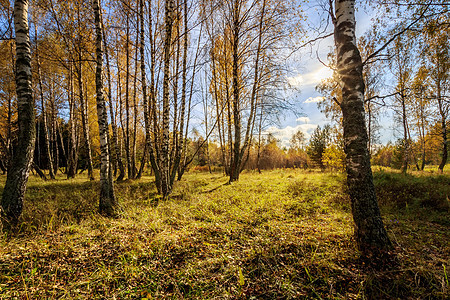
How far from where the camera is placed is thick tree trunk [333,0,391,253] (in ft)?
8.70

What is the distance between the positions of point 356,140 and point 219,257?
9.20 ft

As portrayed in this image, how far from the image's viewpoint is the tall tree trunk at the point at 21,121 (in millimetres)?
3713

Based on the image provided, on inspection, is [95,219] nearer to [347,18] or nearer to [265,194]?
[265,194]

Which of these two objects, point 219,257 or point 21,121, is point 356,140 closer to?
point 219,257

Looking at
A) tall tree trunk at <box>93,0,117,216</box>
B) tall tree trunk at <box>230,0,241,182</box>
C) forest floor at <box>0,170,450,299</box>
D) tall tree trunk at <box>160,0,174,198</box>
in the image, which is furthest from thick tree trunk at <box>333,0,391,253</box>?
tall tree trunk at <box>230,0,241,182</box>

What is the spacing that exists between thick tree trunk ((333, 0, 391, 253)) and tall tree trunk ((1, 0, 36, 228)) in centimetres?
648

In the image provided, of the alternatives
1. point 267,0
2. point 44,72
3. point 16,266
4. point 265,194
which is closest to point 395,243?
point 265,194

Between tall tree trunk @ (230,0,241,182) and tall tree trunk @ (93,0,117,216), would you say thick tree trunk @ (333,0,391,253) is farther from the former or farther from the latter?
tall tree trunk @ (230,0,241,182)

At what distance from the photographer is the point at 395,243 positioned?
2.91 metres

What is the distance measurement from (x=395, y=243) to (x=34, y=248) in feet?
19.2

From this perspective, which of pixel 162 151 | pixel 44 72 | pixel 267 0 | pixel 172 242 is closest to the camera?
pixel 172 242

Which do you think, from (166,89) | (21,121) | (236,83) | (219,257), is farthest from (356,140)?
(236,83)

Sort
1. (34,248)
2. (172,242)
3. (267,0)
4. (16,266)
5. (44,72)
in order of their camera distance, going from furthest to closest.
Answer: (44,72) → (267,0) → (172,242) → (34,248) → (16,266)

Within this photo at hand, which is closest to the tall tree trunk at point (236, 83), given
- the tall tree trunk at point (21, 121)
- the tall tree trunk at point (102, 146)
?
the tall tree trunk at point (102, 146)
